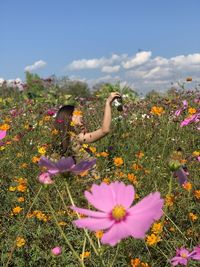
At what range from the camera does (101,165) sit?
3.23 metres

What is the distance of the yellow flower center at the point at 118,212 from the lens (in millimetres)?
711

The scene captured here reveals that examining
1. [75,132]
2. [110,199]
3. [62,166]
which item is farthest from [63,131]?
[110,199]

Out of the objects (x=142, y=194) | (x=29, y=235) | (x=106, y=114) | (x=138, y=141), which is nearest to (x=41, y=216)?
(x=29, y=235)

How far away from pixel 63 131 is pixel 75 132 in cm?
10

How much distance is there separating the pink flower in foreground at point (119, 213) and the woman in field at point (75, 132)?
2.43 metres

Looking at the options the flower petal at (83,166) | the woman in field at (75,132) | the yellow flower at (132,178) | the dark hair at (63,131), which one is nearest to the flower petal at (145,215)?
the flower petal at (83,166)

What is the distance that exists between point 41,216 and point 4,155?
3.75ft

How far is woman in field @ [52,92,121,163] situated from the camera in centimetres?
329

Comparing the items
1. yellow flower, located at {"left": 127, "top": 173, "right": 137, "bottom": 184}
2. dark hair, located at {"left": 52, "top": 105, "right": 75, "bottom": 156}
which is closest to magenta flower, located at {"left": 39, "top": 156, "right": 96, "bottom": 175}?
yellow flower, located at {"left": 127, "top": 173, "right": 137, "bottom": 184}

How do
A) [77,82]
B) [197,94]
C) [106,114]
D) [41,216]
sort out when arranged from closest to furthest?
[41,216]
[106,114]
[197,94]
[77,82]

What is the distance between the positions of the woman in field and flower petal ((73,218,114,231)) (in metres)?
2.47

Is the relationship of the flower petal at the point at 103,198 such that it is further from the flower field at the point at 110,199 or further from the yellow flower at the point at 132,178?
the yellow flower at the point at 132,178

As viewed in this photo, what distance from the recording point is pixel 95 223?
71cm

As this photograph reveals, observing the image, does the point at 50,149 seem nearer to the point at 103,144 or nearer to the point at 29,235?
the point at 29,235
